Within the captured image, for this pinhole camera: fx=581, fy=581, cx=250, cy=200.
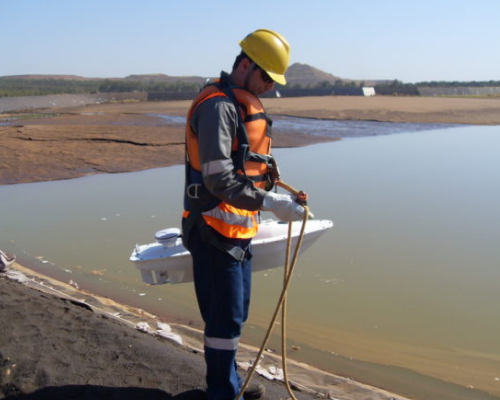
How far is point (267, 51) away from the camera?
9.21 feet

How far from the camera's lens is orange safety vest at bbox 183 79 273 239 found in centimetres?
279

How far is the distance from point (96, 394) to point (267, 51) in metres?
2.01

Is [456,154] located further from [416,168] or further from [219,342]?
[219,342]

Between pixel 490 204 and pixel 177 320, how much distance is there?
569cm

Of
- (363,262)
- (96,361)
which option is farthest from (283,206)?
(363,262)

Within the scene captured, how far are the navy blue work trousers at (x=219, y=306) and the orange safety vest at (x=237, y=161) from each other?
94 millimetres

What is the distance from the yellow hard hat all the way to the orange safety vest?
0.16 meters

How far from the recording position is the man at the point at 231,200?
277 cm

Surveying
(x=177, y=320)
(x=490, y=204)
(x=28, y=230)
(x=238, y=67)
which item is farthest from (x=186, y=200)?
(x=490, y=204)

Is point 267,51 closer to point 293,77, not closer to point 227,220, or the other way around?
point 227,220

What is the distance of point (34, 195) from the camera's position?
416 inches

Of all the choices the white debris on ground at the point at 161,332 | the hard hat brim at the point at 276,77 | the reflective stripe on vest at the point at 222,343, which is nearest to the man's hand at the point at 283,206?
the hard hat brim at the point at 276,77

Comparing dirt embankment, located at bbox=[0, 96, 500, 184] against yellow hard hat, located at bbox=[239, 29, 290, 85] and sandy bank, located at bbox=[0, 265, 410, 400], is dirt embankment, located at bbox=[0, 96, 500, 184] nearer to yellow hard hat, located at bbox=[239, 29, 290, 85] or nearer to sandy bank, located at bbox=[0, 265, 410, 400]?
sandy bank, located at bbox=[0, 265, 410, 400]

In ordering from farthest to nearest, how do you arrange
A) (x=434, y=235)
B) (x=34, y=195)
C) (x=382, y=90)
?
1. (x=382, y=90)
2. (x=34, y=195)
3. (x=434, y=235)
